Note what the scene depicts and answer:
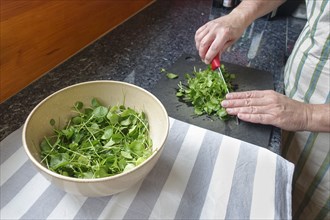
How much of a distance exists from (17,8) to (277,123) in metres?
0.58

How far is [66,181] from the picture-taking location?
321 millimetres

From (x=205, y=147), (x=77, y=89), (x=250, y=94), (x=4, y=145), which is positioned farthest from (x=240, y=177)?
(x=4, y=145)

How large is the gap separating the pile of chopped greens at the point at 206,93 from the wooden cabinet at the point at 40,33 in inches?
12.9

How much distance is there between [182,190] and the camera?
429 millimetres

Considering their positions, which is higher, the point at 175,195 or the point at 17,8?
the point at 17,8

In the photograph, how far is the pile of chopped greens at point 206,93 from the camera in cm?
59

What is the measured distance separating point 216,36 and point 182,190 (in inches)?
16.4

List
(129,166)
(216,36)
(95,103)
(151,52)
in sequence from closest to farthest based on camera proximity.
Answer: (129,166)
(95,103)
(216,36)
(151,52)

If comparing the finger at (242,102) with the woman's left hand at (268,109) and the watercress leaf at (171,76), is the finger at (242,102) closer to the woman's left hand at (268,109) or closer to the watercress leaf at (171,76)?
the woman's left hand at (268,109)

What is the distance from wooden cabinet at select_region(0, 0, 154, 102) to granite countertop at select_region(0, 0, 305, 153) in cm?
2

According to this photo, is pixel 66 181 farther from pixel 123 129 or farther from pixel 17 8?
pixel 17 8

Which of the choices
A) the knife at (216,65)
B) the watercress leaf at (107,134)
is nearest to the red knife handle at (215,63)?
the knife at (216,65)

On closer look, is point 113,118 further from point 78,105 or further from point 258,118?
point 258,118

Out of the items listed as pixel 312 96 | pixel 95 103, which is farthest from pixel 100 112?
pixel 312 96
